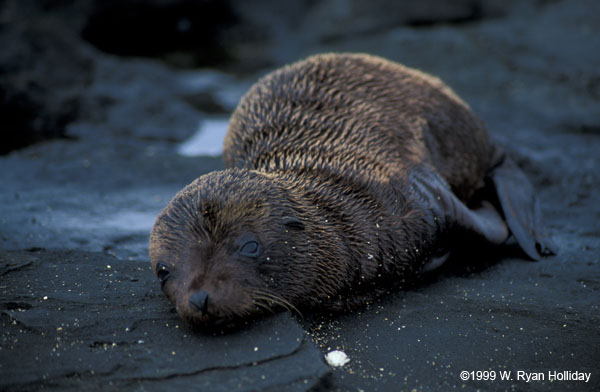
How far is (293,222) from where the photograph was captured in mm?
4508

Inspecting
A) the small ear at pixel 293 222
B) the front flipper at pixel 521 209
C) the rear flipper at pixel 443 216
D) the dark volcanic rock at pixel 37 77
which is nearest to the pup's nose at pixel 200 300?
the small ear at pixel 293 222

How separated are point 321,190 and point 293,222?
0.64 metres

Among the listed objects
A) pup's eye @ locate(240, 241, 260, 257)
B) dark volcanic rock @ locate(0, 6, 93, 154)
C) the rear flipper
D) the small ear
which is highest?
the small ear

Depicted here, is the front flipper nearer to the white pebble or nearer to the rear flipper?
the rear flipper

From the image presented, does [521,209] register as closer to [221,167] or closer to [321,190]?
[321,190]

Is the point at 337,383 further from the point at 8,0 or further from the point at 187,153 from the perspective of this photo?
the point at 8,0

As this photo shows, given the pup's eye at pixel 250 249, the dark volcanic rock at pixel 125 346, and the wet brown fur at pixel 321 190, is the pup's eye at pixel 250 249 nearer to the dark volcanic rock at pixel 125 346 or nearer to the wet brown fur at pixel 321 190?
the wet brown fur at pixel 321 190

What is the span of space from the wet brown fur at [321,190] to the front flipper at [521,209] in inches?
10.0

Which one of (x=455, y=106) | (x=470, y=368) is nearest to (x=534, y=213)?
(x=455, y=106)

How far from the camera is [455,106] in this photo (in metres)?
6.95

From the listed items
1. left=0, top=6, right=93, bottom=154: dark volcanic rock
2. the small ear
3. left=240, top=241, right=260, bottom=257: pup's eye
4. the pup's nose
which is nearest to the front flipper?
the small ear

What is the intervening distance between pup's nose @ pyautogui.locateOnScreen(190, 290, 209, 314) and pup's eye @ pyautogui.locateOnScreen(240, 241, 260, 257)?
1.34 feet

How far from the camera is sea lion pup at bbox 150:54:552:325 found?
14.0 feet

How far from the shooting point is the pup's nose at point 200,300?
3930mm
